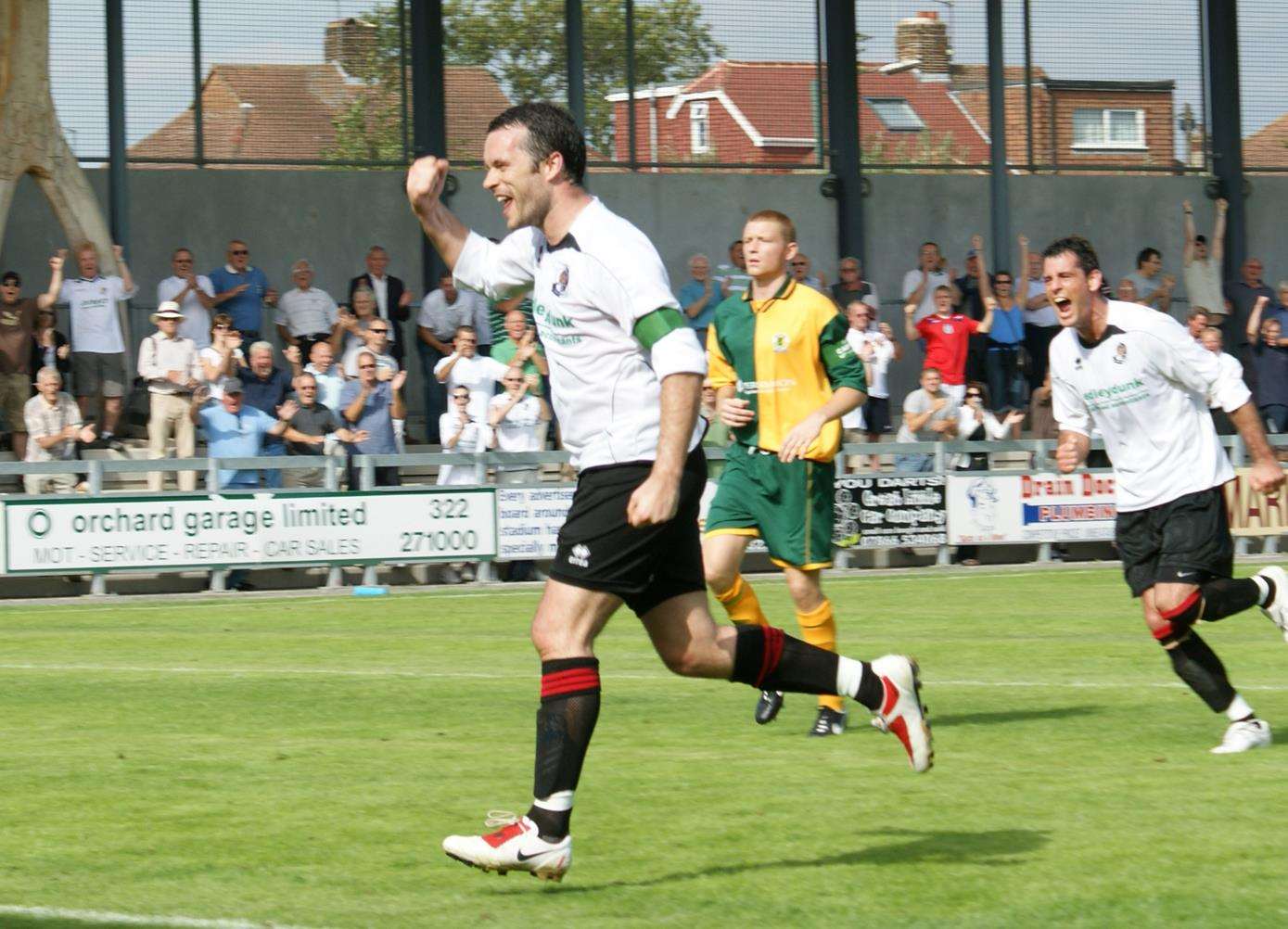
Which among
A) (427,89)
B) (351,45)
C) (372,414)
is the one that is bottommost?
(372,414)

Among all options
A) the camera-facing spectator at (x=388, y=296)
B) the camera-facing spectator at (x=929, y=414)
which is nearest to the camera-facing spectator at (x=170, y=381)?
the camera-facing spectator at (x=388, y=296)

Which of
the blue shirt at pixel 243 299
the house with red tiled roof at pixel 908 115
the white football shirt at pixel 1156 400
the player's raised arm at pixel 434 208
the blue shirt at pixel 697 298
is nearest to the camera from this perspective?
the player's raised arm at pixel 434 208

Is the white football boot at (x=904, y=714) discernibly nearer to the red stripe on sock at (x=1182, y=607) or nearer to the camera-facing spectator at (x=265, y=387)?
the red stripe on sock at (x=1182, y=607)

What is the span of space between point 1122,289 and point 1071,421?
17474 mm

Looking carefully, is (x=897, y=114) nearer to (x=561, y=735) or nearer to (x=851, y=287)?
(x=851, y=287)

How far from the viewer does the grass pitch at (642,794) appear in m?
5.57

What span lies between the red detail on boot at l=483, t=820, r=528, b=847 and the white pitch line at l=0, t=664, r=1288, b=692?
5543mm

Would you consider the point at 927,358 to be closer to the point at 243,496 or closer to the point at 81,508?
the point at 243,496

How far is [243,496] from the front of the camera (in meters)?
18.3

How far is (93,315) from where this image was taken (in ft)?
68.1

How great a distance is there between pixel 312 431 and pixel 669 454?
13990 mm

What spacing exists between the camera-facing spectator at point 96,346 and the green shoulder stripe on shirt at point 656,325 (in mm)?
15830

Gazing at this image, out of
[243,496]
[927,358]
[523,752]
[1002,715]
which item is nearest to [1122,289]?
[927,358]

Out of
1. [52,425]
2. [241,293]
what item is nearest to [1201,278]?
[241,293]
